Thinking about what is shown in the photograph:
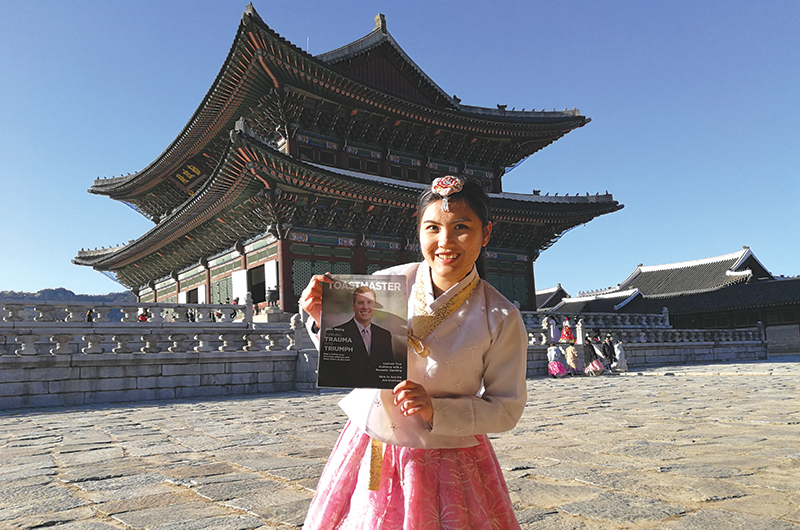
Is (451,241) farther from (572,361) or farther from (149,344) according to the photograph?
(572,361)

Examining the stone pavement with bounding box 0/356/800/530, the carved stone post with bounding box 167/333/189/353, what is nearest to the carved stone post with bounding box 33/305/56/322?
the carved stone post with bounding box 167/333/189/353

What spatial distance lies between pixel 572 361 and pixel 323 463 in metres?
12.0

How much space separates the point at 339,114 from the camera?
18250 mm

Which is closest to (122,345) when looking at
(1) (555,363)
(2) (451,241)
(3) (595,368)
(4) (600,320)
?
(2) (451,241)

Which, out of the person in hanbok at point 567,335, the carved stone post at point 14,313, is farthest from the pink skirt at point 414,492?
the person in hanbok at point 567,335

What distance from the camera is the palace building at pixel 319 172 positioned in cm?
1584

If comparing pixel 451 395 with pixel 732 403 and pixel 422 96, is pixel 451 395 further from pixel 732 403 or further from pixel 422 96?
pixel 422 96

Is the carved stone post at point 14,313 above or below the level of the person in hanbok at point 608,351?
above

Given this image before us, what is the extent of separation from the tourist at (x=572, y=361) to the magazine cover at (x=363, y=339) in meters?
14.1

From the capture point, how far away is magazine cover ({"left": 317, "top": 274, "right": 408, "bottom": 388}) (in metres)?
1.60

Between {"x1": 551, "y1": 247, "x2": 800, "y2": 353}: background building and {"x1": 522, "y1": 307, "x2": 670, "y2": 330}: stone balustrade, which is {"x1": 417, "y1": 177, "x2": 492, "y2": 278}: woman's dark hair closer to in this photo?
{"x1": 522, "y1": 307, "x2": 670, "y2": 330}: stone balustrade

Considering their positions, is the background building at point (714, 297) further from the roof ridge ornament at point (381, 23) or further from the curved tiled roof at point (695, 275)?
the roof ridge ornament at point (381, 23)

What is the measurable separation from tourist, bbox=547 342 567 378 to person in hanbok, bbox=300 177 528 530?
43.2 feet

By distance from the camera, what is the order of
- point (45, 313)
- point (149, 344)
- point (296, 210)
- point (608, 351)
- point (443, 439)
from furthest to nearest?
point (296, 210) → point (608, 351) → point (45, 313) → point (149, 344) → point (443, 439)
